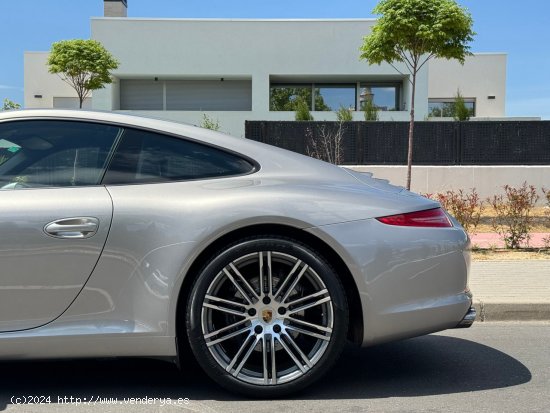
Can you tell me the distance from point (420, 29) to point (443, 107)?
18.4 metres

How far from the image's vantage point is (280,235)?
10.7ft

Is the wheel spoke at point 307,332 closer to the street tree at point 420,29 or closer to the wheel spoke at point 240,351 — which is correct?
the wheel spoke at point 240,351

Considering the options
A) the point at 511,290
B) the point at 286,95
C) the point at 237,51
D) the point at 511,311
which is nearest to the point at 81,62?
the point at 237,51

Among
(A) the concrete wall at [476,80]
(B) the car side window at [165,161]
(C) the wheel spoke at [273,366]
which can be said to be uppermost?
(A) the concrete wall at [476,80]

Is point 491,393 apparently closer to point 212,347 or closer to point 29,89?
point 212,347

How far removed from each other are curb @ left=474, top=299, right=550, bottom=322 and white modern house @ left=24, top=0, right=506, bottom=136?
1973 centimetres

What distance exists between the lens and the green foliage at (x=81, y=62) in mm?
18031

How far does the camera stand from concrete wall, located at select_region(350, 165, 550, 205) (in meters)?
14.1

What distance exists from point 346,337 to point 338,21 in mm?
22911

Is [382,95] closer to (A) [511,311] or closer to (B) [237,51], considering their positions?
(B) [237,51]

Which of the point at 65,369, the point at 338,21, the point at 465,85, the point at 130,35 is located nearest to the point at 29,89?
the point at 130,35

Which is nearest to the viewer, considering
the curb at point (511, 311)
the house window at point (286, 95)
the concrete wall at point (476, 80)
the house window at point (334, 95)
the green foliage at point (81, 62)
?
the curb at point (511, 311)

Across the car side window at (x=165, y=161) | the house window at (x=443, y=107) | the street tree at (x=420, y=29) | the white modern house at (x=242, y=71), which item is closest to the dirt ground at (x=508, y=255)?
the street tree at (x=420, y=29)

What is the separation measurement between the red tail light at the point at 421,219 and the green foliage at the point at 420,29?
8121 mm
